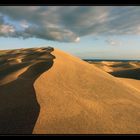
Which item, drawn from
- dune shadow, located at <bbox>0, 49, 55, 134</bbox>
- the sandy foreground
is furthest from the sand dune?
dune shadow, located at <bbox>0, 49, 55, 134</bbox>

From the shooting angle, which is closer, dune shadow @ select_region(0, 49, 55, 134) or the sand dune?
dune shadow @ select_region(0, 49, 55, 134)

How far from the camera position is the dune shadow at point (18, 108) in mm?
3246

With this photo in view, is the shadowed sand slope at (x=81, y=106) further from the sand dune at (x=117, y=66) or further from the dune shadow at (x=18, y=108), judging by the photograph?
the sand dune at (x=117, y=66)

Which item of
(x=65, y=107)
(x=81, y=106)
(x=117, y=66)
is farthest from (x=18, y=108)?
(x=117, y=66)

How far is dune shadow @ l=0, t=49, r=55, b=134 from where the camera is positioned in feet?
10.6

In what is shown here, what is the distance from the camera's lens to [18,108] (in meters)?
3.91

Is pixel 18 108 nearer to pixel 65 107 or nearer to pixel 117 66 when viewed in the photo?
pixel 65 107

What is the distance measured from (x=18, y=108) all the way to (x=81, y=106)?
41.1 inches

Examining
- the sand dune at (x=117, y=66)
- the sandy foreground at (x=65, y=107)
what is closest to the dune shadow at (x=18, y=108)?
the sandy foreground at (x=65, y=107)

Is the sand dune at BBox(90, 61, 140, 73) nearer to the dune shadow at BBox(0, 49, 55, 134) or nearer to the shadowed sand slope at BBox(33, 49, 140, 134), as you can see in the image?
the shadowed sand slope at BBox(33, 49, 140, 134)

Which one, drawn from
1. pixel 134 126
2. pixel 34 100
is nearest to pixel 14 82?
pixel 34 100

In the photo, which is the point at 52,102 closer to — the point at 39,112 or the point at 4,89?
the point at 39,112

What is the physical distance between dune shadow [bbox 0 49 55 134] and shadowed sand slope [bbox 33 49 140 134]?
11cm

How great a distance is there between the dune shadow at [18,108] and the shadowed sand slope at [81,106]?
11 centimetres
